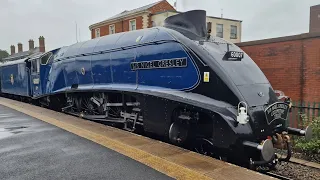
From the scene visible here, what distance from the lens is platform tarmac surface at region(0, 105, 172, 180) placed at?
4273 millimetres

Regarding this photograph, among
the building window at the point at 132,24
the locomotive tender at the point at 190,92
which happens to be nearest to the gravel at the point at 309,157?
the locomotive tender at the point at 190,92

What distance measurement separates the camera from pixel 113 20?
125ft

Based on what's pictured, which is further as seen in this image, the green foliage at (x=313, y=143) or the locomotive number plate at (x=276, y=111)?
the green foliage at (x=313, y=143)

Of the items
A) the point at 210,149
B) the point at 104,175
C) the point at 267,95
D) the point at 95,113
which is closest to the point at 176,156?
the point at 210,149

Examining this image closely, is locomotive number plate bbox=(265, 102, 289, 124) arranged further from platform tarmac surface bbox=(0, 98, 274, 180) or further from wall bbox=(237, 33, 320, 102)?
wall bbox=(237, 33, 320, 102)

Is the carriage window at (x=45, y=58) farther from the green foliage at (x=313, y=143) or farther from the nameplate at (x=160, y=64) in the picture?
the green foliage at (x=313, y=143)

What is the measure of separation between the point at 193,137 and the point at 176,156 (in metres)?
0.99

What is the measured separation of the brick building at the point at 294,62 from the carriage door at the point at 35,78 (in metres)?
9.78

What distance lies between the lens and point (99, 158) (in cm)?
500

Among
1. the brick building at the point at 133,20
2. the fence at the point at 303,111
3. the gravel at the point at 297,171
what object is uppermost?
the brick building at the point at 133,20

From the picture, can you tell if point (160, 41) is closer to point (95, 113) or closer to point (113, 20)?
point (95, 113)

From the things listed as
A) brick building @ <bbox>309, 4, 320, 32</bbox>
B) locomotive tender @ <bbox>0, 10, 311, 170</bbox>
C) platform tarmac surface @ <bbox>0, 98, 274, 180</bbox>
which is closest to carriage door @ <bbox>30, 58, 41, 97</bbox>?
locomotive tender @ <bbox>0, 10, 311, 170</bbox>

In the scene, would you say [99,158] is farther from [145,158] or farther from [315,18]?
[315,18]

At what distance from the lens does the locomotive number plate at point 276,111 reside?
5.17 meters
